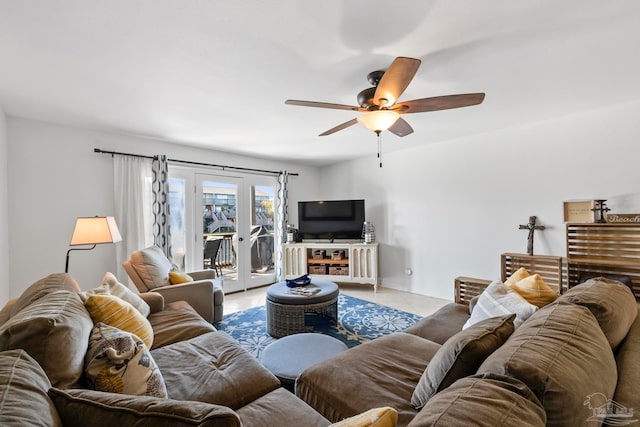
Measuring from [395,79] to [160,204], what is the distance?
132 inches

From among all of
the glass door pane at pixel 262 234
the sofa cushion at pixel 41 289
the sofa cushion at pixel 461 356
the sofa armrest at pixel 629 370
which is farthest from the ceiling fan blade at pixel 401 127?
the glass door pane at pixel 262 234

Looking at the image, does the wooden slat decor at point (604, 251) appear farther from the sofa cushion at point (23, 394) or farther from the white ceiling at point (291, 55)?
the sofa cushion at point (23, 394)

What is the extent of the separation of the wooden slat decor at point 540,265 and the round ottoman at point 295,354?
8.26ft

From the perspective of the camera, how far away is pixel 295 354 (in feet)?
6.13

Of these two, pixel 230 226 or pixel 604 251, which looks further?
pixel 230 226

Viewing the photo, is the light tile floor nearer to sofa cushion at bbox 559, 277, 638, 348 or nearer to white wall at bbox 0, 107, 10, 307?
white wall at bbox 0, 107, 10, 307

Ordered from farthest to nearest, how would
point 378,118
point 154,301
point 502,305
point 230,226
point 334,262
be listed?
1. point 334,262
2. point 230,226
3. point 154,301
4. point 378,118
5. point 502,305

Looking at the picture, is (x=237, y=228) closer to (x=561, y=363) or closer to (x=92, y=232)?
(x=92, y=232)

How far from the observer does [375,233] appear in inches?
199

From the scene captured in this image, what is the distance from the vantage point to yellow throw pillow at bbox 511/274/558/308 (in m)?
1.72

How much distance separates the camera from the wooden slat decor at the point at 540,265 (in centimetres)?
305

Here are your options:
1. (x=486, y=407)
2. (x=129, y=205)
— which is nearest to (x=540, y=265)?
(x=486, y=407)

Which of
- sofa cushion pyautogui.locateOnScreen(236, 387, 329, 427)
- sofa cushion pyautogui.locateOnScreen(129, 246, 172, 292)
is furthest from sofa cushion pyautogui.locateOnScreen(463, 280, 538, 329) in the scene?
sofa cushion pyautogui.locateOnScreen(129, 246, 172, 292)

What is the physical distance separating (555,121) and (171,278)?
4624 millimetres
